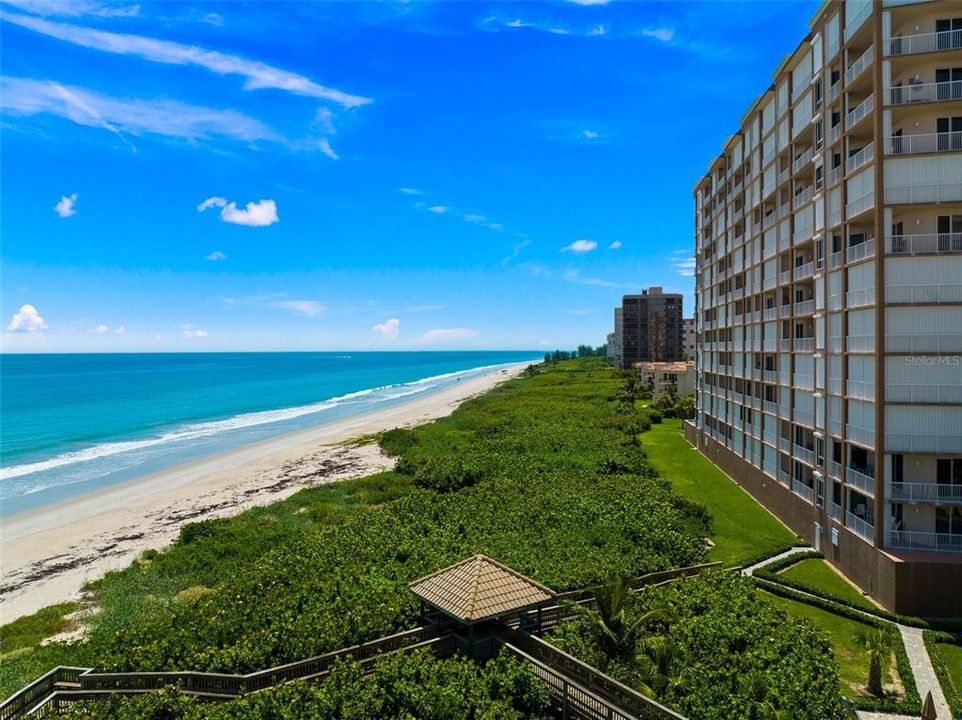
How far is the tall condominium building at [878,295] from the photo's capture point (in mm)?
22438

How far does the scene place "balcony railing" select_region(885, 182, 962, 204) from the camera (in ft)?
73.6

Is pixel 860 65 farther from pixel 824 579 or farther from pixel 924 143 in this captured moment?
pixel 824 579

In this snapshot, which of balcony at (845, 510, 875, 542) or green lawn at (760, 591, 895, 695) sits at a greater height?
balcony at (845, 510, 875, 542)

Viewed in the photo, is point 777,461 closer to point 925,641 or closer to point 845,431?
point 845,431

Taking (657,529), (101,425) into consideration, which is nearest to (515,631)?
(657,529)

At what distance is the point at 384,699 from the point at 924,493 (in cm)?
2172

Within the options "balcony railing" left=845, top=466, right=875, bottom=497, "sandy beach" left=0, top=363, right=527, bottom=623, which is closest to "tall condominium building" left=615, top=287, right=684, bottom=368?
"sandy beach" left=0, top=363, right=527, bottom=623

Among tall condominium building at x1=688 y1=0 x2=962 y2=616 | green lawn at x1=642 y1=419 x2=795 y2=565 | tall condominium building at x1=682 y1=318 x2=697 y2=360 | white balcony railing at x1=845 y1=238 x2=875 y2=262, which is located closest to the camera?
tall condominium building at x1=688 y1=0 x2=962 y2=616

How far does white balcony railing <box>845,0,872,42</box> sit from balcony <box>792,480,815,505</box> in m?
21.7

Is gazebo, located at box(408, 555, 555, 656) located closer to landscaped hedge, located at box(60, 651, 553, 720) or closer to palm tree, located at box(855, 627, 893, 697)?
landscaped hedge, located at box(60, 651, 553, 720)

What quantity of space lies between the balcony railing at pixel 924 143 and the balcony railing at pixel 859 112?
1.70 m

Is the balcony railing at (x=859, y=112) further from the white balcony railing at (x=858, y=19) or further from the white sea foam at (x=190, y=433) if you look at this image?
the white sea foam at (x=190, y=433)

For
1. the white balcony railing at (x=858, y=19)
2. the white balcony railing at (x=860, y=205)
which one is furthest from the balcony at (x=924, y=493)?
the white balcony railing at (x=858, y=19)

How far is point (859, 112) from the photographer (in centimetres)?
2464
